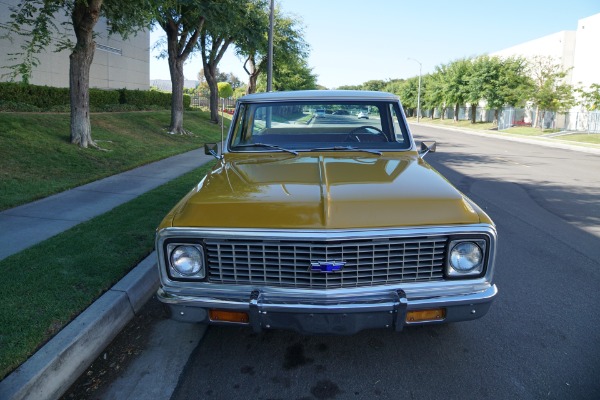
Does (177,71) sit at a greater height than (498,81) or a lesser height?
lesser

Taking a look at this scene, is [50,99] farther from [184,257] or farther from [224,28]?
[184,257]

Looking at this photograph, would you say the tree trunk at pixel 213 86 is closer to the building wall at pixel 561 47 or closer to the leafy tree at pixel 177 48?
the leafy tree at pixel 177 48

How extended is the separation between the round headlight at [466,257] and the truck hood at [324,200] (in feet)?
0.52

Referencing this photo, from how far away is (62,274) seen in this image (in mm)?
4215

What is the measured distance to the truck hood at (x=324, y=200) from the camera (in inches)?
108

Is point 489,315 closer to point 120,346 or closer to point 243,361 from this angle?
point 243,361

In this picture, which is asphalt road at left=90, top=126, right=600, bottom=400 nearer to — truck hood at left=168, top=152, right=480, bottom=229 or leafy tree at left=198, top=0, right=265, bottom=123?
truck hood at left=168, top=152, right=480, bottom=229

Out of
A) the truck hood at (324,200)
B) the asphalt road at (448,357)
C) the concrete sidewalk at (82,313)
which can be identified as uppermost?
the truck hood at (324,200)

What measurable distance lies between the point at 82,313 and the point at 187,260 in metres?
1.25

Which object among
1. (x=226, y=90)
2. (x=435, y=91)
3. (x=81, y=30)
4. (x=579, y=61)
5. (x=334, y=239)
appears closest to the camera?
(x=334, y=239)

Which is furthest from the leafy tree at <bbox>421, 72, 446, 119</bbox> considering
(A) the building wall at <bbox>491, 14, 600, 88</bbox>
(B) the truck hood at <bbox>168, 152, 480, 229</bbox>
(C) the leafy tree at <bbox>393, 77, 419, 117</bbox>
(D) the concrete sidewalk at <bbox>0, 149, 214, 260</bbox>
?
(B) the truck hood at <bbox>168, 152, 480, 229</bbox>

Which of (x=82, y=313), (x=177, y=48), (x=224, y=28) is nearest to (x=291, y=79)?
(x=177, y=48)

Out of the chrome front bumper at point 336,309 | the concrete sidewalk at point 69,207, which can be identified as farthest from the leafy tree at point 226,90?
the chrome front bumper at point 336,309

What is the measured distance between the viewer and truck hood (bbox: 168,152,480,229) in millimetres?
2732
